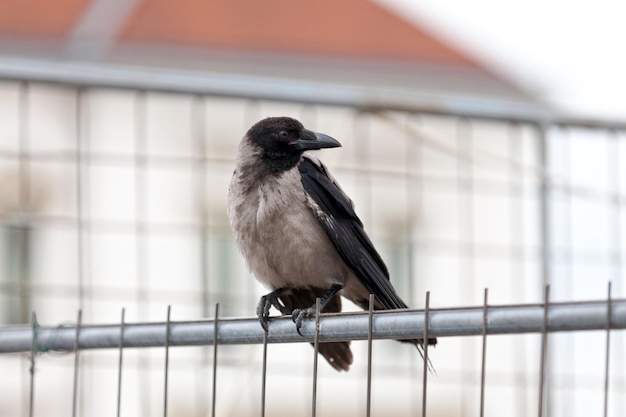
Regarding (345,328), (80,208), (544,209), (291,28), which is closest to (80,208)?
(80,208)

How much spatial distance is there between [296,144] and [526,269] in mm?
1728

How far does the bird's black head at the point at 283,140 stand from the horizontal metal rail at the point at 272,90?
0.74ft

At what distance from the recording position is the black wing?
4.30m

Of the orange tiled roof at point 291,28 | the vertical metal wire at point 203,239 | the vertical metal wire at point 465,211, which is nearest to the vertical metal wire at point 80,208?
the vertical metal wire at point 203,239

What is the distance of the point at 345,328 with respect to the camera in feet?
10.3

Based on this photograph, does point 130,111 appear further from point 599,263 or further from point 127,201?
point 599,263

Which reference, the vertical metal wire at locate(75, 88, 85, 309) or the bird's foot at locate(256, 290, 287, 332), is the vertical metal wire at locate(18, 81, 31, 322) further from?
the bird's foot at locate(256, 290, 287, 332)

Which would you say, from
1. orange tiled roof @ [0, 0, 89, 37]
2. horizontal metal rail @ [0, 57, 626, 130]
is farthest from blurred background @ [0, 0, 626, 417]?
orange tiled roof @ [0, 0, 89, 37]

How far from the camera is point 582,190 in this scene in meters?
5.51

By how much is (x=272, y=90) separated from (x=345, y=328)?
2102 millimetres

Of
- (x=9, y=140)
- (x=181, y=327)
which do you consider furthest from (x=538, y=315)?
(x=9, y=140)

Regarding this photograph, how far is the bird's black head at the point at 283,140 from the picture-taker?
4.77 metres

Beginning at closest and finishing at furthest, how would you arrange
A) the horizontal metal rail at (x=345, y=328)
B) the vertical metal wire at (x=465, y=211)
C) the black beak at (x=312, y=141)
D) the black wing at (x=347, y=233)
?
1. the horizontal metal rail at (x=345, y=328)
2. the black wing at (x=347, y=233)
3. the black beak at (x=312, y=141)
4. the vertical metal wire at (x=465, y=211)

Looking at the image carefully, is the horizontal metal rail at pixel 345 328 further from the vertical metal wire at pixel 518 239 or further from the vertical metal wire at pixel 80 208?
the vertical metal wire at pixel 518 239
